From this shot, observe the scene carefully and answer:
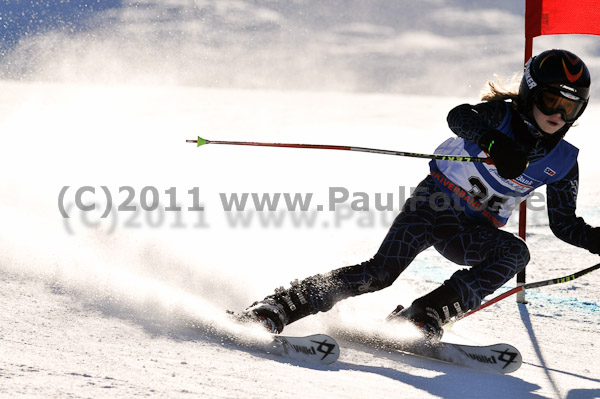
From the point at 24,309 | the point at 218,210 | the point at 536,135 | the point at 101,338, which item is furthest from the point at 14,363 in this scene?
the point at 218,210

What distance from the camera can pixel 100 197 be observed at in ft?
17.2

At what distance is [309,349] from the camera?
234 centimetres

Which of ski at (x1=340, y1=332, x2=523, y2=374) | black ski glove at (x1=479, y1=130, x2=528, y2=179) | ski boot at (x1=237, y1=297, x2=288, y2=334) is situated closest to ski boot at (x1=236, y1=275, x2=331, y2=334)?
ski boot at (x1=237, y1=297, x2=288, y2=334)

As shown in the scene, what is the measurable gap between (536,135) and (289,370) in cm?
150

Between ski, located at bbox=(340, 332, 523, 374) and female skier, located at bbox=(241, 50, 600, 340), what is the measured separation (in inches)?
2.5

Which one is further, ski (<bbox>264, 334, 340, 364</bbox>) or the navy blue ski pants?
the navy blue ski pants

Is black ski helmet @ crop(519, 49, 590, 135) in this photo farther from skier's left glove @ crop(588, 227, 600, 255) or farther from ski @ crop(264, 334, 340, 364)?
ski @ crop(264, 334, 340, 364)

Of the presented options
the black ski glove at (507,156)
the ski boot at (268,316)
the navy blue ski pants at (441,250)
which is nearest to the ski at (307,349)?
the ski boot at (268,316)

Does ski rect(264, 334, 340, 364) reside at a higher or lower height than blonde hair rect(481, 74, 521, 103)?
lower

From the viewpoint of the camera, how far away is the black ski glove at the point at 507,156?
242 cm

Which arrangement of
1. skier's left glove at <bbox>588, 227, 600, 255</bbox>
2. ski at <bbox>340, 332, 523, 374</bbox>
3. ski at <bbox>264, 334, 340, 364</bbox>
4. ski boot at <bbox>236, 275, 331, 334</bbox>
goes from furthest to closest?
1. skier's left glove at <bbox>588, 227, 600, 255</bbox>
2. ski boot at <bbox>236, 275, 331, 334</bbox>
3. ski at <bbox>340, 332, 523, 374</bbox>
4. ski at <bbox>264, 334, 340, 364</bbox>

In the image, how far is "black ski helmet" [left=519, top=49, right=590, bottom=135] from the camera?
2.59 m

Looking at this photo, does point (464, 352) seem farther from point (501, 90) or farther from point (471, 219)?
point (501, 90)

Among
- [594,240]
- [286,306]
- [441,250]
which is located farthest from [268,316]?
[594,240]
